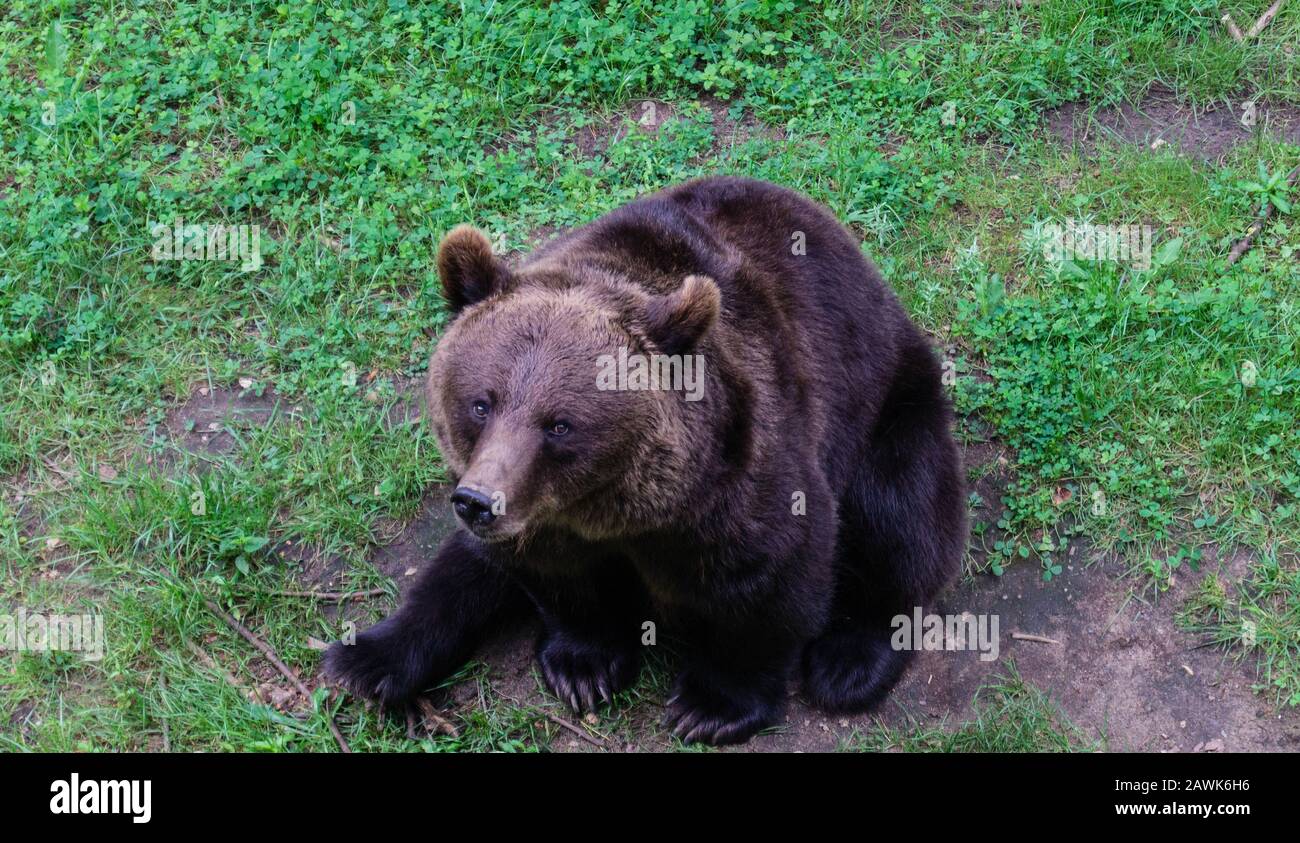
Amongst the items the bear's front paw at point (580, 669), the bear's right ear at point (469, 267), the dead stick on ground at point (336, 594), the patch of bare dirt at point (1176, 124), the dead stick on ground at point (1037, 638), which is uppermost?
the patch of bare dirt at point (1176, 124)

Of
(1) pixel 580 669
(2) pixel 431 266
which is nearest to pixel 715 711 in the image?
(1) pixel 580 669

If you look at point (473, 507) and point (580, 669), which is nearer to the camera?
point (473, 507)

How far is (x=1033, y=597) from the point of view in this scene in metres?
6.16

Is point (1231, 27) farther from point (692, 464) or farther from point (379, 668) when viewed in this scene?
point (379, 668)

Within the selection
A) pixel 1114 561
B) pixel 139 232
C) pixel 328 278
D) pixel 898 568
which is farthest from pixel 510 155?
pixel 1114 561

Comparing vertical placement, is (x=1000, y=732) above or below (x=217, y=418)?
below

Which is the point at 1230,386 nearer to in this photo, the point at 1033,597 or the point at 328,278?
the point at 1033,597

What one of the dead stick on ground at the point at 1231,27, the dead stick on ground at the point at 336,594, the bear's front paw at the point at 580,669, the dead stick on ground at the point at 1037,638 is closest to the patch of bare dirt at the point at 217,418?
the dead stick on ground at the point at 336,594

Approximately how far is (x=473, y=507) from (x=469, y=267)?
40.0 inches

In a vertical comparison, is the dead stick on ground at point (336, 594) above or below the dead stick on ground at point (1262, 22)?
below

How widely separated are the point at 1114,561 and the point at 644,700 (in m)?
2.32

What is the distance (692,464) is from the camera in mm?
4723

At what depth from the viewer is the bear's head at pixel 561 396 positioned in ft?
14.5

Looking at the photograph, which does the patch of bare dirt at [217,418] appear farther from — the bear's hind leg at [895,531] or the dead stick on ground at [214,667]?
the bear's hind leg at [895,531]
